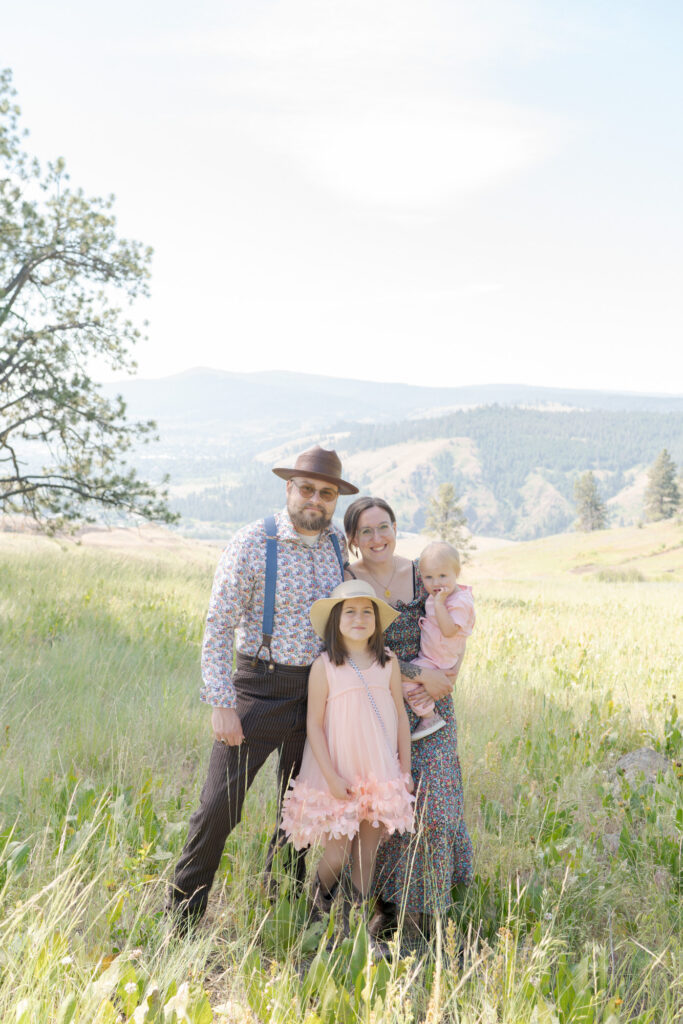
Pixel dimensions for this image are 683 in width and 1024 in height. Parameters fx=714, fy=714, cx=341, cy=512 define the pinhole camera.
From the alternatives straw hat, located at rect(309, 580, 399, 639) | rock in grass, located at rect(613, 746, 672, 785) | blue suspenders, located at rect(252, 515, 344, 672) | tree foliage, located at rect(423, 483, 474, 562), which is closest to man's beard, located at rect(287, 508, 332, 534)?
blue suspenders, located at rect(252, 515, 344, 672)

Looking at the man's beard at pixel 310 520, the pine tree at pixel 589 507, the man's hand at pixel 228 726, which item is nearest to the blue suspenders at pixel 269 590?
the man's beard at pixel 310 520

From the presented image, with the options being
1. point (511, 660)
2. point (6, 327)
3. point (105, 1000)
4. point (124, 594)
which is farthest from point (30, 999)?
point (6, 327)

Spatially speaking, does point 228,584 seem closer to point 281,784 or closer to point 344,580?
point 344,580

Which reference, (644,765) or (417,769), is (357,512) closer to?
(417,769)

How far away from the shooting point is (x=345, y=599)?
132 inches

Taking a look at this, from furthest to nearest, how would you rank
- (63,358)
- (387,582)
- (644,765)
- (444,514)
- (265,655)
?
(444,514)
(63,358)
(644,765)
(387,582)
(265,655)

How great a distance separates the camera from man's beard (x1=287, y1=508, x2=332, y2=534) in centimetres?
352

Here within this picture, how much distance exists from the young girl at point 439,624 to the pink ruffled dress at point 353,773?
210mm

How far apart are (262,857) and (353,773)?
79 centimetres

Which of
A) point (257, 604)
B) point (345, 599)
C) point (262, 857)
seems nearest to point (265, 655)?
point (257, 604)

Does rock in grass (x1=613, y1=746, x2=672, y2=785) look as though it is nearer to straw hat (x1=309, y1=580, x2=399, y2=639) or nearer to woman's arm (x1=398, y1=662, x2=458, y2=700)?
woman's arm (x1=398, y1=662, x2=458, y2=700)

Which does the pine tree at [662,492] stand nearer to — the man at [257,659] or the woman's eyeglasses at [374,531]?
the woman's eyeglasses at [374,531]

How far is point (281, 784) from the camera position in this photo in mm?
3605

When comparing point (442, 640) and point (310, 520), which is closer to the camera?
point (310, 520)
